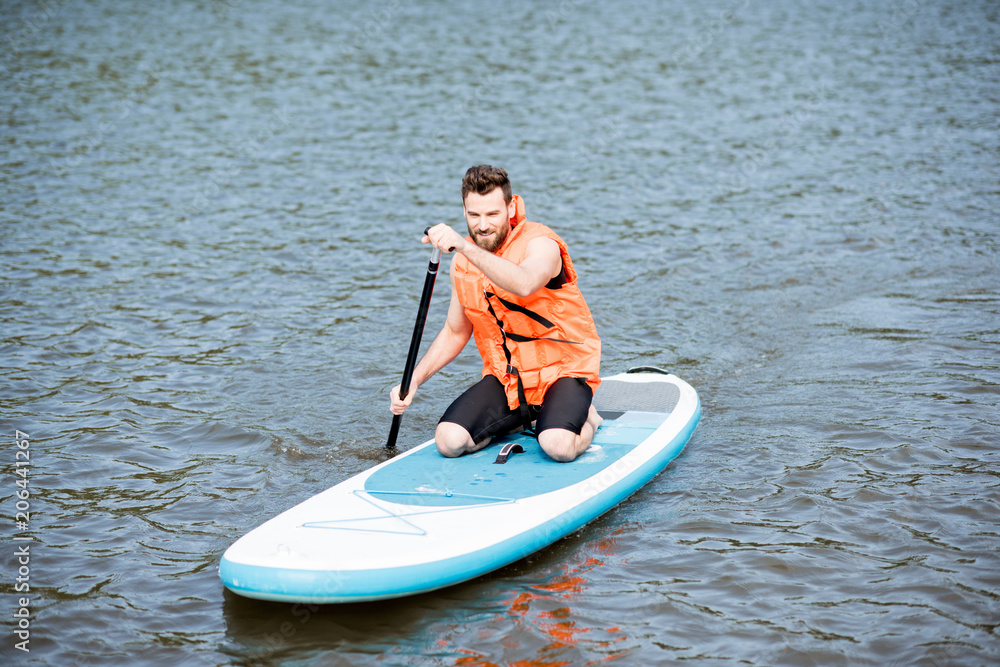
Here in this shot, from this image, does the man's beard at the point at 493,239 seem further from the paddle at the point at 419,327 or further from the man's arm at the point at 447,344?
the man's arm at the point at 447,344

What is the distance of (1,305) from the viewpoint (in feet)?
26.1

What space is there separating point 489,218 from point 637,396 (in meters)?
1.77

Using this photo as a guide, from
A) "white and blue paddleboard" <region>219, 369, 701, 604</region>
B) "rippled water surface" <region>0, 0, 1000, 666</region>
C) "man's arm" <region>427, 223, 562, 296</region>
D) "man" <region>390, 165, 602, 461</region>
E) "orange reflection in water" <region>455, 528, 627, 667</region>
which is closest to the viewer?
"orange reflection in water" <region>455, 528, 627, 667</region>

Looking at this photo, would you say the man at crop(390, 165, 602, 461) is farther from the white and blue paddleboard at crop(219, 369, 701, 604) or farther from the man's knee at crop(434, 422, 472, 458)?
the white and blue paddleboard at crop(219, 369, 701, 604)

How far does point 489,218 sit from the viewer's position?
474cm

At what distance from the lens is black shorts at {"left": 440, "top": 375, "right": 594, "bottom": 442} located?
4.88 meters

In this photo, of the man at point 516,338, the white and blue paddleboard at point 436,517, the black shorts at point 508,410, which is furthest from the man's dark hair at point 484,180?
the white and blue paddleboard at point 436,517

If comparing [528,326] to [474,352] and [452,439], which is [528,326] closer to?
[452,439]

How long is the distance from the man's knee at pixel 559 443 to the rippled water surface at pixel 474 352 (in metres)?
0.40

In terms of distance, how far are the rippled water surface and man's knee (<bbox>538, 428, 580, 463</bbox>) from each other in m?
0.40

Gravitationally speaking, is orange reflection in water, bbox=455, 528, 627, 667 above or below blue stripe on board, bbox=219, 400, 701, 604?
below

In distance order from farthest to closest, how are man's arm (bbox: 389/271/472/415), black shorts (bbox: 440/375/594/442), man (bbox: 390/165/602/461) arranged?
man's arm (bbox: 389/271/472/415), black shorts (bbox: 440/375/594/442), man (bbox: 390/165/602/461)

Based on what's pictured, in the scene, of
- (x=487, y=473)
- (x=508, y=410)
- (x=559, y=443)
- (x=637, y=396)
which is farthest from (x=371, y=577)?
(x=637, y=396)

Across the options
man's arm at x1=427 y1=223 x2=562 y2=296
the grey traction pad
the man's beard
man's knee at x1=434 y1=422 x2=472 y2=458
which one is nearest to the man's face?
the man's beard
